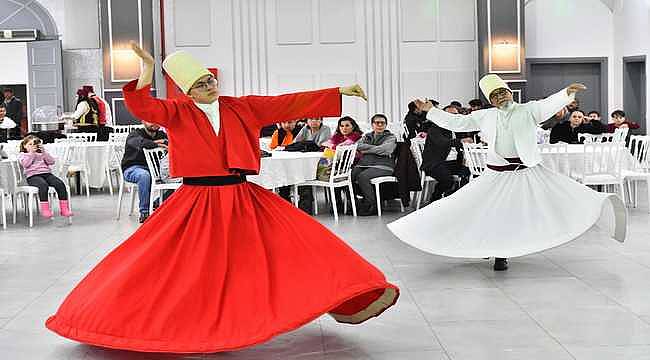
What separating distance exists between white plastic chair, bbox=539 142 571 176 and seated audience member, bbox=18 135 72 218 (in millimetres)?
4378

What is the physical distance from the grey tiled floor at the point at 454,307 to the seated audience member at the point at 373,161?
1540 millimetres

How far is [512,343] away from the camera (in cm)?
438

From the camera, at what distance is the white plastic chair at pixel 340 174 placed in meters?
9.27

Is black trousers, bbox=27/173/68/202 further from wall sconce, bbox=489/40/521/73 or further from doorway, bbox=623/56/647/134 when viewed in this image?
doorway, bbox=623/56/647/134

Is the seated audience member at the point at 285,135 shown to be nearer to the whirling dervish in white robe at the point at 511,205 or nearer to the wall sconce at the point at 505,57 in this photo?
the whirling dervish in white robe at the point at 511,205

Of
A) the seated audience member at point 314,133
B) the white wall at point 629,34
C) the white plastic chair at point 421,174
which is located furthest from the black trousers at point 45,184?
the white wall at point 629,34

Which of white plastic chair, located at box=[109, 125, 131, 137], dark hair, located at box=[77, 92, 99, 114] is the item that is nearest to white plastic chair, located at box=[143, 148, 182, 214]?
dark hair, located at box=[77, 92, 99, 114]

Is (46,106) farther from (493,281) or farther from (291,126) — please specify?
(493,281)

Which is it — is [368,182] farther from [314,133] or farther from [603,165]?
[603,165]

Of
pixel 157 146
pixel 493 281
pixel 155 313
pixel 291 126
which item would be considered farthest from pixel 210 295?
pixel 291 126

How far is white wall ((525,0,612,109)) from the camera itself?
1683 centimetres

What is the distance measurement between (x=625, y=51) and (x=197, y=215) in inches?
527

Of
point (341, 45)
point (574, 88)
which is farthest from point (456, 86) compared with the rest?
point (574, 88)

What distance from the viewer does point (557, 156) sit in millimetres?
9281
